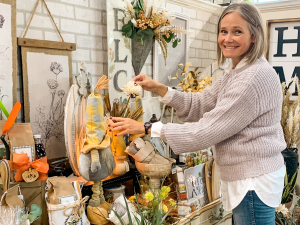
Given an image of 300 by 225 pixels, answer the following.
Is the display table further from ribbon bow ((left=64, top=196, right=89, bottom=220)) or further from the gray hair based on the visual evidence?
the gray hair

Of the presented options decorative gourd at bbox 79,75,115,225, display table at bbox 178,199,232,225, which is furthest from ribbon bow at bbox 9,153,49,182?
display table at bbox 178,199,232,225

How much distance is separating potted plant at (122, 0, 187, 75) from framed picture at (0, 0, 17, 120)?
2.35 ft

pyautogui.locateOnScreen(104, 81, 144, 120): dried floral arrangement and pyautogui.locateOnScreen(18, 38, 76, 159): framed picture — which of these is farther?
pyautogui.locateOnScreen(104, 81, 144, 120): dried floral arrangement

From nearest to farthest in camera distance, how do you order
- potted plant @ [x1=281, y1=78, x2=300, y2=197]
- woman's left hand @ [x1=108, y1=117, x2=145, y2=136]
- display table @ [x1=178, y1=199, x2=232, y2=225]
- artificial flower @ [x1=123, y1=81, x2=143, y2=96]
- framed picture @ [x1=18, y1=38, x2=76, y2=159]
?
1. woman's left hand @ [x1=108, y1=117, x2=145, y2=136]
2. framed picture @ [x1=18, y1=38, x2=76, y2=159]
3. artificial flower @ [x1=123, y1=81, x2=143, y2=96]
4. display table @ [x1=178, y1=199, x2=232, y2=225]
5. potted plant @ [x1=281, y1=78, x2=300, y2=197]

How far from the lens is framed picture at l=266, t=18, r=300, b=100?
273 centimetres

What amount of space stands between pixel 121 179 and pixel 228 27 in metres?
1.06

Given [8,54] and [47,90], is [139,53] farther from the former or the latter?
[8,54]

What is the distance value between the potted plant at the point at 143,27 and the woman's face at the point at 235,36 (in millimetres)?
742

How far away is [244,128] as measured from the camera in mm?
1277

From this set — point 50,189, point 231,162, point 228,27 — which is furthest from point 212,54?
point 50,189

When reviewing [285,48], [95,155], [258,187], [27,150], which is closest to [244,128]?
[258,187]

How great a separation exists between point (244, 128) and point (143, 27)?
1.06 metres

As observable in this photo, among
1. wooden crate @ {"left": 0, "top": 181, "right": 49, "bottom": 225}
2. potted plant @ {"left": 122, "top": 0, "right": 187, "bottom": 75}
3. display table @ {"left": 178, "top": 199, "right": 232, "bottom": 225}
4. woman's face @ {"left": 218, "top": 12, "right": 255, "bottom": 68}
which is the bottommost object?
display table @ {"left": 178, "top": 199, "right": 232, "bottom": 225}

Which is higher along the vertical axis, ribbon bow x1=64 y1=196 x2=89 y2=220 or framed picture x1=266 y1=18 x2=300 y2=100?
framed picture x1=266 y1=18 x2=300 y2=100
